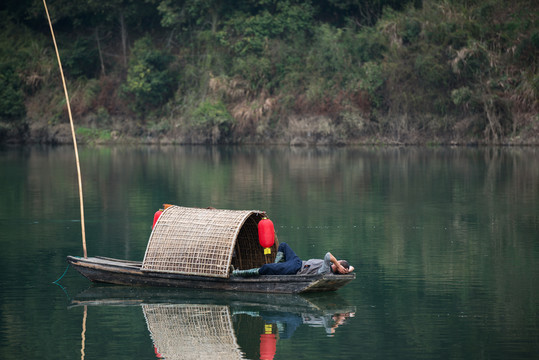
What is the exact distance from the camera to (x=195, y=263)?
13141mm

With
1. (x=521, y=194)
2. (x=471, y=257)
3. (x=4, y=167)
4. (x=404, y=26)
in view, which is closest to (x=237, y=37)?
(x=404, y=26)

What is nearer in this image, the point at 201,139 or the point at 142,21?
the point at 201,139

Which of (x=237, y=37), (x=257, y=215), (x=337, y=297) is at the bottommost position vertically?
(x=337, y=297)

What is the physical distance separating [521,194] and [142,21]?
43.0 meters

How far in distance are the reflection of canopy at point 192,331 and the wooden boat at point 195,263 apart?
27.3 inches

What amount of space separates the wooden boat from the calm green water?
196 mm

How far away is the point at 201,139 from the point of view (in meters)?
56.8

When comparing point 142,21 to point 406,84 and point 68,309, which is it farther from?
point 68,309

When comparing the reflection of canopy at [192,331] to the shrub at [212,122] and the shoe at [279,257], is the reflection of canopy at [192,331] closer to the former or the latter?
the shoe at [279,257]

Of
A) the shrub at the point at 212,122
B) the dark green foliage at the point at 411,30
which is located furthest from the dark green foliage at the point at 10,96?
the dark green foliage at the point at 411,30

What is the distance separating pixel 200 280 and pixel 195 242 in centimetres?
58

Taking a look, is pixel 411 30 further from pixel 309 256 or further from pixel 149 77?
pixel 309 256

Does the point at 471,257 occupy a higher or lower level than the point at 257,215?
lower

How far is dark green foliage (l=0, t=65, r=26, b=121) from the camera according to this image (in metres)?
56.8
